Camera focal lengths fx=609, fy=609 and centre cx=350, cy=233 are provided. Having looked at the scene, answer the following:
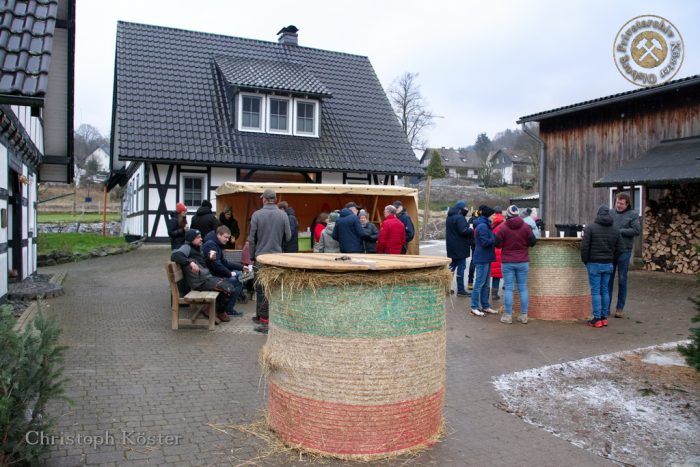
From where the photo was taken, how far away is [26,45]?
21.2 feet

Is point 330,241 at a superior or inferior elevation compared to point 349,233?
inferior

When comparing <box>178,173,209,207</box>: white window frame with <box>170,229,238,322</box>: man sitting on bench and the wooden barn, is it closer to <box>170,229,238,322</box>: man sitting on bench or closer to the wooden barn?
the wooden barn

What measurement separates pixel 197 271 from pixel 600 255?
18.6ft

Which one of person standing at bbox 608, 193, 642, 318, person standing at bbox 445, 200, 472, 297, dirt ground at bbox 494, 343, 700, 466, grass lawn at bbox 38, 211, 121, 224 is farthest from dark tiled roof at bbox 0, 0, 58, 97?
grass lawn at bbox 38, 211, 121, 224

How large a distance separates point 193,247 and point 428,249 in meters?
15.1

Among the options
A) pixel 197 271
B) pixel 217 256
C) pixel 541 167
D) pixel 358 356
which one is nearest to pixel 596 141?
pixel 541 167

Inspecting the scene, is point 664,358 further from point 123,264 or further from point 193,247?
point 123,264

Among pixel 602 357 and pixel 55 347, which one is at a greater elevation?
pixel 55 347

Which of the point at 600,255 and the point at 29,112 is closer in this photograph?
the point at 600,255

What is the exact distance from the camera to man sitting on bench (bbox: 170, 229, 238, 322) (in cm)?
847

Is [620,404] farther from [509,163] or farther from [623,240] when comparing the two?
[509,163]

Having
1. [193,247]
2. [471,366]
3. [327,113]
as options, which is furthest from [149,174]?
[471,366]

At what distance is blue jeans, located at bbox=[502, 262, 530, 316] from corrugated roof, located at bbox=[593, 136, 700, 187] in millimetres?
5633

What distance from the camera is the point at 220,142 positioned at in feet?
66.6
